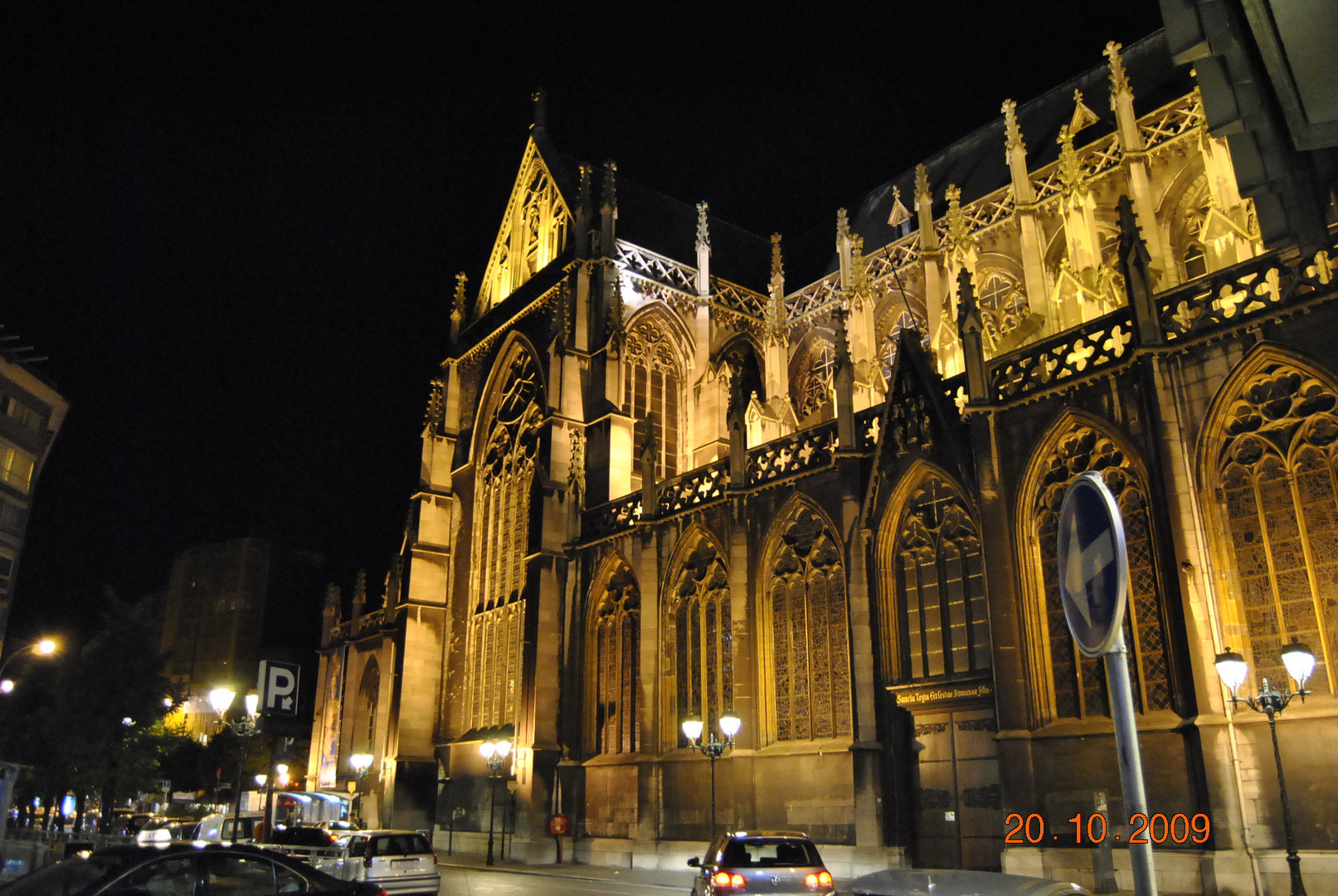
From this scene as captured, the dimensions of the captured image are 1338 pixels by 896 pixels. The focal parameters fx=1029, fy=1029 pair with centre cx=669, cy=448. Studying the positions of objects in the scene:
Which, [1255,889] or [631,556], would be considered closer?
[1255,889]

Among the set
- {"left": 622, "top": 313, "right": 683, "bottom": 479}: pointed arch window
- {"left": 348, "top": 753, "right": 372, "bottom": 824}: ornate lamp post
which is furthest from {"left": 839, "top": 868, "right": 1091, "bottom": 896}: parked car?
{"left": 348, "top": 753, "right": 372, "bottom": 824}: ornate lamp post

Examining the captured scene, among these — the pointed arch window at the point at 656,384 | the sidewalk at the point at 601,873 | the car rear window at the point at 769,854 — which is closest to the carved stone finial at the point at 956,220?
the pointed arch window at the point at 656,384

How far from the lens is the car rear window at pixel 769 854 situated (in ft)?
37.7

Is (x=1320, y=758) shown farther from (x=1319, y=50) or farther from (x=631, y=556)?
(x=631, y=556)

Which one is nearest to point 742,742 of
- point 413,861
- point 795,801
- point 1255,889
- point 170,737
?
point 795,801

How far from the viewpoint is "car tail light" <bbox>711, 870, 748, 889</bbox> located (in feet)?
36.8

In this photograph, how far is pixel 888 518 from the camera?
65.3ft

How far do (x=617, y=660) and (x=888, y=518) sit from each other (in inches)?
383

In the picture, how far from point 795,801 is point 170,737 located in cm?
2989

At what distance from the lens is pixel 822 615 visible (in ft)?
69.9

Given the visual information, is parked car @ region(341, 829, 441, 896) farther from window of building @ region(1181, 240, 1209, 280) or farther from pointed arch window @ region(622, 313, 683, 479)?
window of building @ region(1181, 240, 1209, 280)

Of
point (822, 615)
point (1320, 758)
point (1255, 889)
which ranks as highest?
point (822, 615)

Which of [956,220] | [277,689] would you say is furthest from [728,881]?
[956,220]
